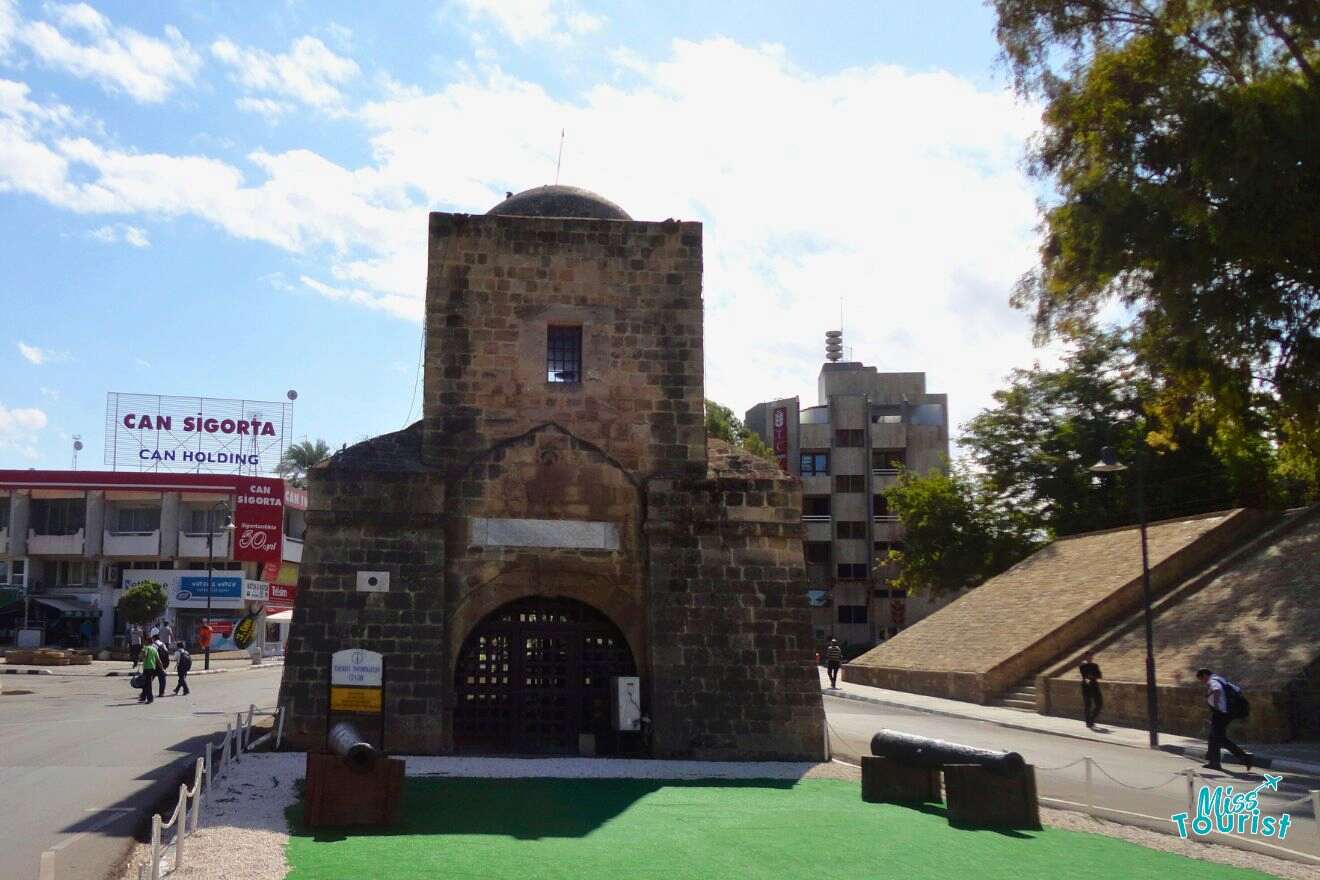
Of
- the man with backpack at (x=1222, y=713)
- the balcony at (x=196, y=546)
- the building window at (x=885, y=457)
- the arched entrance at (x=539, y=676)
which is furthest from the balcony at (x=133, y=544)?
the man with backpack at (x=1222, y=713)

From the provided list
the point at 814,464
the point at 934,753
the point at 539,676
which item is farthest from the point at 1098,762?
the point at 814,464

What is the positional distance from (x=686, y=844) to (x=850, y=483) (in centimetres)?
4938

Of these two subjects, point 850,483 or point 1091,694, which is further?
point 850,483

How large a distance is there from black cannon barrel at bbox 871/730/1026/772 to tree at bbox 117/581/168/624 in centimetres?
3457

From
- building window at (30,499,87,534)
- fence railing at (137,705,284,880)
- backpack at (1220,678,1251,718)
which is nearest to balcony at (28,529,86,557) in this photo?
building window at (30,499,87,534)

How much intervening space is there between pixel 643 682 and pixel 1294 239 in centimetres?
1181

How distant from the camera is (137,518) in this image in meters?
49.4

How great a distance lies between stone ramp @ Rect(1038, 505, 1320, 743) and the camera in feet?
62.8

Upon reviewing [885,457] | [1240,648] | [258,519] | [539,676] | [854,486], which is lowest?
[539,676]

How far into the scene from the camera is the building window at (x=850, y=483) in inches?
2293

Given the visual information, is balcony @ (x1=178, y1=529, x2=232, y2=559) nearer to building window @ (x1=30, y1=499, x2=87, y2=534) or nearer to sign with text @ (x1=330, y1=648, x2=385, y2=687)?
building window @ (x1=30, y1=499, x2=87, y2=534)

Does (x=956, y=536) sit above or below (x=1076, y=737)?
above

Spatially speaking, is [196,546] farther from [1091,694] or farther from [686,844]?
[686,844]

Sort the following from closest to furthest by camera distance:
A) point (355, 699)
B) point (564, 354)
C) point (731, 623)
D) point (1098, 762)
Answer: point (355, 699), point (731, 623), point (564, 354), point (1098, 762)
